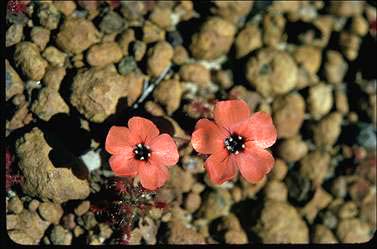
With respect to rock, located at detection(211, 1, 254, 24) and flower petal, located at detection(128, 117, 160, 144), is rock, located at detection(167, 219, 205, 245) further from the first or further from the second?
rock, located at detection(211, 1, 254, 24)

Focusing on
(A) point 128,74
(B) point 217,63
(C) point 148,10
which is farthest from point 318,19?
(A) point 128,74

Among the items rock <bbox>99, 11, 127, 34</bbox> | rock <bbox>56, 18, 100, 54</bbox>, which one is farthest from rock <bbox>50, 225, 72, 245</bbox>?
rock <bbox>99, 11, 127, 34</bbox>

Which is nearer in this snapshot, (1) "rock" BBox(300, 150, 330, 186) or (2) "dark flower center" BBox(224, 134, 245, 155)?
(2) "dark flower center" BBox(224, 134, 245, 155)

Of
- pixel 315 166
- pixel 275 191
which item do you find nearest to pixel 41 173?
pixel 275 191

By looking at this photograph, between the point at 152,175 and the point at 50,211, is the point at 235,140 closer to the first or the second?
the point at 152,175

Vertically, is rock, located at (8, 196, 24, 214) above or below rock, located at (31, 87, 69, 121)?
below

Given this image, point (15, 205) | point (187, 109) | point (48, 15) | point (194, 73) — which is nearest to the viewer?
point (15, 205)
